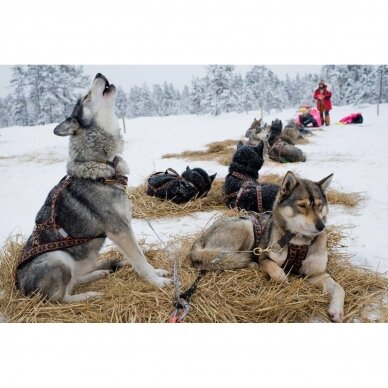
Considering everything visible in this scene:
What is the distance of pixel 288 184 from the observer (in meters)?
2.24

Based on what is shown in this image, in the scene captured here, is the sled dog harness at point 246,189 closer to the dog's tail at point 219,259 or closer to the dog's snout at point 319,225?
the dog's tail at point 219,259

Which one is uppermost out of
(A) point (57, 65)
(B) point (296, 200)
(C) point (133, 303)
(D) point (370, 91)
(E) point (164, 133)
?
(A) point (57, 65)

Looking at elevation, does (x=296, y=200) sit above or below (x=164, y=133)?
below

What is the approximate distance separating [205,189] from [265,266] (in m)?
1.96

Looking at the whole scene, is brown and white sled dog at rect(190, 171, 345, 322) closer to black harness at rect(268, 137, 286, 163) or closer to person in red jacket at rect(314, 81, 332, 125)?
person in red jacket at rect(314, 81, 332, 125)

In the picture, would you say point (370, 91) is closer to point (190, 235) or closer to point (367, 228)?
point (367, 228)

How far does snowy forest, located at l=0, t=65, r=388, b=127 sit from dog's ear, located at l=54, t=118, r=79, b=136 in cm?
41

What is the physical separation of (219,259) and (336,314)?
807mm

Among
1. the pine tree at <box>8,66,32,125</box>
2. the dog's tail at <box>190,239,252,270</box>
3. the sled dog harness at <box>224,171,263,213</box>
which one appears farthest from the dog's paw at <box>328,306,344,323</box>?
the pine tree at <box>8,66,32,125</box>

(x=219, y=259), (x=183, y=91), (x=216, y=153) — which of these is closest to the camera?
(x=219, y=259)

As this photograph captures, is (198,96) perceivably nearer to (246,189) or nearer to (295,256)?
(246,189)

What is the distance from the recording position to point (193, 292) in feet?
7.37

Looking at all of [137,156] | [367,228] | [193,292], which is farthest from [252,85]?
[193,292]

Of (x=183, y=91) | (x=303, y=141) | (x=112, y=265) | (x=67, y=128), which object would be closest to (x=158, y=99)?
(x=183, y=91)
